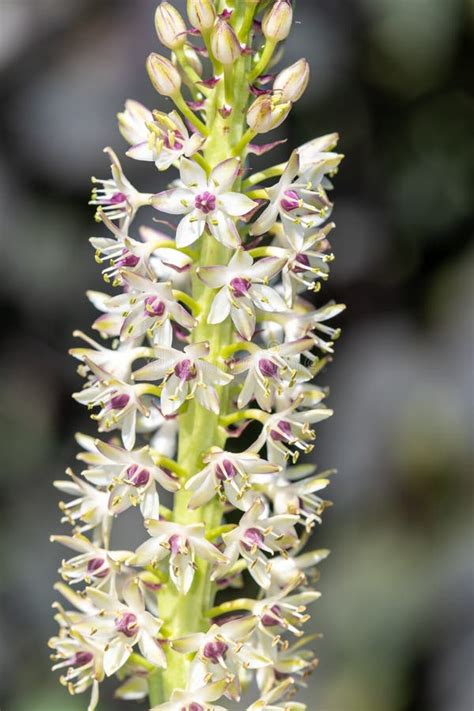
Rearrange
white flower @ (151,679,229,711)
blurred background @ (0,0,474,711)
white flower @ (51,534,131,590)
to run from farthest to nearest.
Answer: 1. blurred background @ (0,0,474,711)
2. white flower @ (51,534,131,590)
3. white flower @ (151,679,229,711)

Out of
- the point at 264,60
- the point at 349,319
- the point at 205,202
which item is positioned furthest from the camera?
the point at 349,319

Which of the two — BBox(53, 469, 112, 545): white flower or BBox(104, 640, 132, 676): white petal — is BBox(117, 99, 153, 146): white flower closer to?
BBox(53, 469, 112, 545): white flower

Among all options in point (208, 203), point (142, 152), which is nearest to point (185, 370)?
point (208, 203)

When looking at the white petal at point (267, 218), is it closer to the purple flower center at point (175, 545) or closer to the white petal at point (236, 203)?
the white petal at point (236, 203)

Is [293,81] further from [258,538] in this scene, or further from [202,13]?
[258,538]

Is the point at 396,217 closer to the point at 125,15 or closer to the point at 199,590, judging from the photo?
the point at 125,15

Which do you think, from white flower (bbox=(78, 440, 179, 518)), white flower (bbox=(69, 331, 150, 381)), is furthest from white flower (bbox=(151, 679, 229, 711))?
white flower (bbox=(69, 331, 150, 381))
